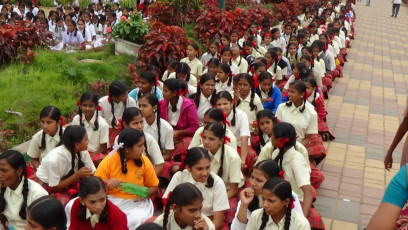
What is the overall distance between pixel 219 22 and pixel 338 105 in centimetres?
319

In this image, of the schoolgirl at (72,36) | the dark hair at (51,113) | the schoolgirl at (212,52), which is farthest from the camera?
the schoolgirl at (72,36)

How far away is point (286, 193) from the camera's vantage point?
3.15 meters

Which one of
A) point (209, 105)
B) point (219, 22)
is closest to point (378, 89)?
point (219, 22)

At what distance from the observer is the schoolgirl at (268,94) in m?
6.28

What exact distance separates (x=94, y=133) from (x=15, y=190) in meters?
1.41

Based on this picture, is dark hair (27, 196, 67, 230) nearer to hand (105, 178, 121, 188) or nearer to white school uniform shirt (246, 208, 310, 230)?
hand (105, 178, 121, 188)

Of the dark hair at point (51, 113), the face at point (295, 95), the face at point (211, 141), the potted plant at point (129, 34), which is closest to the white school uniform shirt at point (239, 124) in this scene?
the face at point (295, 95)

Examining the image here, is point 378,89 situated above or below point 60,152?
below

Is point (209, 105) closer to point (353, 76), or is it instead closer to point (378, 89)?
point (378, 89)

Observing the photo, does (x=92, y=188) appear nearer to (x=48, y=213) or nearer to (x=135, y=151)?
(x=48, y=213)

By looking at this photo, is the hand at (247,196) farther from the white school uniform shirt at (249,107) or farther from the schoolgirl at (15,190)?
the white school uniform shirt at (249,107)

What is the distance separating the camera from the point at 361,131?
275 inches

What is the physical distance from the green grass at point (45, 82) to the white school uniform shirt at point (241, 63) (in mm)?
1817

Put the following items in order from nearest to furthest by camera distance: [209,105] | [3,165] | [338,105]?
1. [3,165]
2. [209,105]
3. [338,105]
